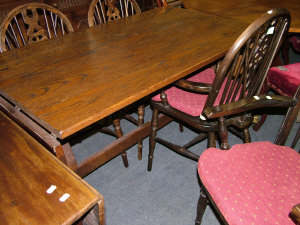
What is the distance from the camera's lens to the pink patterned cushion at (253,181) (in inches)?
34.4

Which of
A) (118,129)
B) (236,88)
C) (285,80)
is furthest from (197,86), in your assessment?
(285,80)

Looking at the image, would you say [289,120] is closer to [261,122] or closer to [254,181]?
[254,181]

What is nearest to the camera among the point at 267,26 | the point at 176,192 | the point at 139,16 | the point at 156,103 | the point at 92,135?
the point at 267,26

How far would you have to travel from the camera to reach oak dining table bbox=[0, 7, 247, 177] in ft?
3.00

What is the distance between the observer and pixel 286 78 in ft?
5.70

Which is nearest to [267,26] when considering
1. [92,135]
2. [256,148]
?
[256,148]

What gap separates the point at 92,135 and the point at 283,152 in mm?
1445

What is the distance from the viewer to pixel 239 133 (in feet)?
5.90

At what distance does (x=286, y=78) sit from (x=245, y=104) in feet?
2.91

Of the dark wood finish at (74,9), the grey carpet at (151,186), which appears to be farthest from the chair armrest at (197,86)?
the dark wood finish at (74,9)

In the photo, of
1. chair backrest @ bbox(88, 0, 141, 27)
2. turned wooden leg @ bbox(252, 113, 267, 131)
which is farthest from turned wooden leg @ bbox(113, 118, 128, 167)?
turned wooden leg @ bbox(252, 113, 267, 131)

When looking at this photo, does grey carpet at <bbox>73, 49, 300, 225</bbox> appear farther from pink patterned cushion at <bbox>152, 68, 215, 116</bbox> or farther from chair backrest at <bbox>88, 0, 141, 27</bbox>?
chair backrest at <bbox>88, 0, 141, 27</bbox>

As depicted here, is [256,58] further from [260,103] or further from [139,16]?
[139,16]

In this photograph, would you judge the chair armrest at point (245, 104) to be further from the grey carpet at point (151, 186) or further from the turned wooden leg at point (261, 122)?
the turned wooden leg at point (261, 122)
